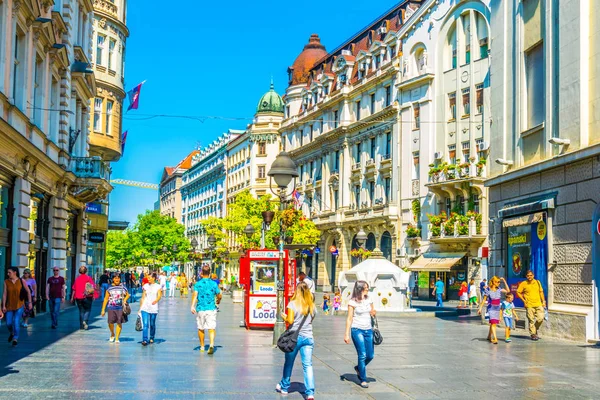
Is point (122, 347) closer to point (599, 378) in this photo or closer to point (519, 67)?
point (599, 378)

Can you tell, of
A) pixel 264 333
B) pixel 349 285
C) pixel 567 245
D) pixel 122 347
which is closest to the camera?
pixel 122 347

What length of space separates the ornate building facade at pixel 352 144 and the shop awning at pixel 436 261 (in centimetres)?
512

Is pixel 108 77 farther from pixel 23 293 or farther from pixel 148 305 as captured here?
pixel 148 305

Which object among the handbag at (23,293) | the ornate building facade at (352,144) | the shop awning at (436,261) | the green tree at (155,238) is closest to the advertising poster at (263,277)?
the handbag at (23,293)

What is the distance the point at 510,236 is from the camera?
22.8 meters

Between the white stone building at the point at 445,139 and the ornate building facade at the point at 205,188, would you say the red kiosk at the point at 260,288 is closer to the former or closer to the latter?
the white stone building at the point at 445,139

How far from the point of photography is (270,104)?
88438 millimetres

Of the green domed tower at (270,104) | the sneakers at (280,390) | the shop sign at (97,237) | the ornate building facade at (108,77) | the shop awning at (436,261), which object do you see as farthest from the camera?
the green domed tower at (270,104)

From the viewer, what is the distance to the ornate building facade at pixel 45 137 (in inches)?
832

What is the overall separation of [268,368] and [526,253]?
10.7 m

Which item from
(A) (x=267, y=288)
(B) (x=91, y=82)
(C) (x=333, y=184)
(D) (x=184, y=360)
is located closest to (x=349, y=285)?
(A) (x=267, y=288)

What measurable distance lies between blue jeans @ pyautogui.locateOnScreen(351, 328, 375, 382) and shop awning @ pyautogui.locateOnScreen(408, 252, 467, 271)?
1386 inches

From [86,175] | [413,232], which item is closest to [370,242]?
[413,232]

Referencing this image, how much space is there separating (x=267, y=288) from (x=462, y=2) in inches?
1212
